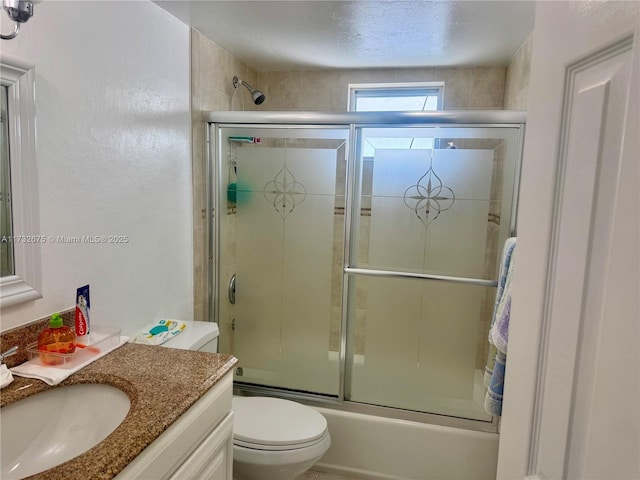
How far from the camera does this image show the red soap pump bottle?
123 cm

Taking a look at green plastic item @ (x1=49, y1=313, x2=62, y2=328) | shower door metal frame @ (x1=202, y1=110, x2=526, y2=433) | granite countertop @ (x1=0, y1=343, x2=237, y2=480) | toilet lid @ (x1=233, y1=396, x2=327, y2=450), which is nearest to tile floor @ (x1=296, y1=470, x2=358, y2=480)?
shower door metal frame @ (x1=202, y1=110, x2=526, y2=433)

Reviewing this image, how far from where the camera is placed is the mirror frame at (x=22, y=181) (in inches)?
46.3

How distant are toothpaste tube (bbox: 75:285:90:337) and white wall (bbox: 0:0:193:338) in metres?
0.06

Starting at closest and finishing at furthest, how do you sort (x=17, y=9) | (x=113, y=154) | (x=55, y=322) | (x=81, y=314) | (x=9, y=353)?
(x=17, y=9) → (x=9, y=353) → (x=55, y=322) → (x=81, y=314) → (x=113, y=154)

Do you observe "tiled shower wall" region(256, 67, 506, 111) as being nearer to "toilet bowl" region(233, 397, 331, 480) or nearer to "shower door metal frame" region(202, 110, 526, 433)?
"shower door metal frame" region(202, 110, 526, 433)

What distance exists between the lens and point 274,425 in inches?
72.7

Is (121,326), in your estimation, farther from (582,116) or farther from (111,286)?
(582,116)

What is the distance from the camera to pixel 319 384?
7.69 feet

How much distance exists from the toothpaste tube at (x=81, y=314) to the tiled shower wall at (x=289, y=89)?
864 mm

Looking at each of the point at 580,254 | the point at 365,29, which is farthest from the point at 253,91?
the point at 580,254

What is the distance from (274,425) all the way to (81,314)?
0.93m

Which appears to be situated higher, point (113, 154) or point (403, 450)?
point (113, 154)

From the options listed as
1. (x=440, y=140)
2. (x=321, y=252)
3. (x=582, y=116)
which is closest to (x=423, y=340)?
(x=321, y=252)

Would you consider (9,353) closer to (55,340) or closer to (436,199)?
(55,340)
